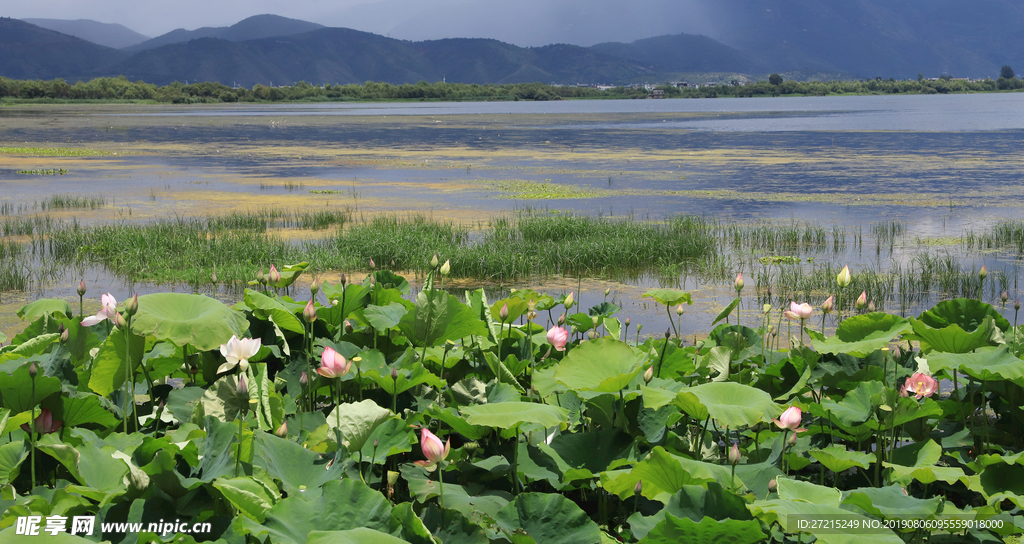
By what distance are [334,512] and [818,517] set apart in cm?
112

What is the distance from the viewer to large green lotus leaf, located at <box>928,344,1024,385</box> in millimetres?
2391

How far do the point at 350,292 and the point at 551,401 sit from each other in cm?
107

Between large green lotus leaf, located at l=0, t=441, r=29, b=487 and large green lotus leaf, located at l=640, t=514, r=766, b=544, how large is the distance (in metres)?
1.71

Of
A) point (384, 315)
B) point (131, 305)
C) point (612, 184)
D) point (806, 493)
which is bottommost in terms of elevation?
point (612, 184)

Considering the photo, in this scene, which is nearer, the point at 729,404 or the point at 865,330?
the point at 729,404

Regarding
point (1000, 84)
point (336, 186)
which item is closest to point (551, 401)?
point (336, 186)

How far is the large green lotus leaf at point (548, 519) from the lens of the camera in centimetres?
185

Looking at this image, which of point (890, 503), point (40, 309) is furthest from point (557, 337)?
point (40, 309)

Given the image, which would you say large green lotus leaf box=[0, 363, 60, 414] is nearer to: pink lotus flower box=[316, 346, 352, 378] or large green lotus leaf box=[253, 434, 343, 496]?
large green lotus leaf box=[253, 434, 343, 496]

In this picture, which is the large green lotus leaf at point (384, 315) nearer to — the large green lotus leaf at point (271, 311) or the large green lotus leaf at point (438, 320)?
the large green lotus leaf at point (438, 320)

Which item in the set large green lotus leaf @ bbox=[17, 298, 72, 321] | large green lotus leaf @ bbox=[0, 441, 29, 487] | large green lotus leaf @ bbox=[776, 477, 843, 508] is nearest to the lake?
large green lotus leaf @ bbox=[17, 298, 72, 321]

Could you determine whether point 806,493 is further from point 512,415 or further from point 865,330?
point 865,330

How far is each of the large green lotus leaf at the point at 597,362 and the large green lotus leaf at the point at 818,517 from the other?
69cm

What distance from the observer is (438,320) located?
2828mm
